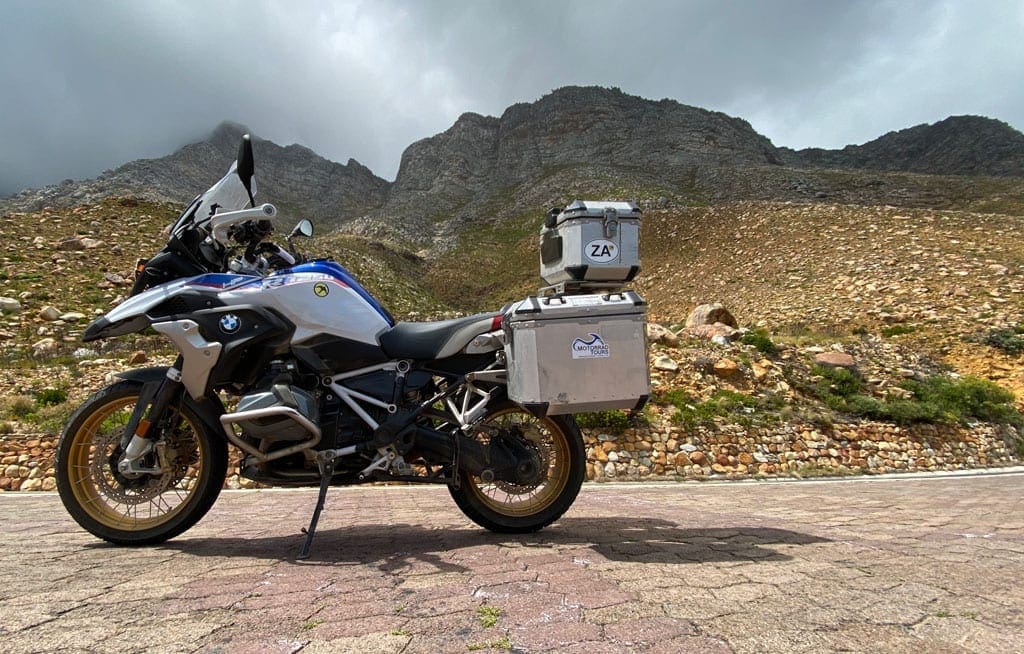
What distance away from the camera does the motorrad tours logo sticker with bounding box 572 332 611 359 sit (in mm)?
3041

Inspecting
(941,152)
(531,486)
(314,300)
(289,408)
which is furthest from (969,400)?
(941,152)

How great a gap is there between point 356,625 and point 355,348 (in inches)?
65.8

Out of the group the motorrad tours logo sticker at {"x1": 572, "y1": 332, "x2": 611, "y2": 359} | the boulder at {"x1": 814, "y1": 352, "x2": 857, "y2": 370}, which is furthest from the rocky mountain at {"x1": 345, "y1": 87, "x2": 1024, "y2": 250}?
the motorrad tours logo sticker at {"x1": 572, "y1": 332, "x2": 611, "y2": 359}

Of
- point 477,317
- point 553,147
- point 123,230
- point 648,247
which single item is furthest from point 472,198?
point 477,317

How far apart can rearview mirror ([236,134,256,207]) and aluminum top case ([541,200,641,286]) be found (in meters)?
2.01

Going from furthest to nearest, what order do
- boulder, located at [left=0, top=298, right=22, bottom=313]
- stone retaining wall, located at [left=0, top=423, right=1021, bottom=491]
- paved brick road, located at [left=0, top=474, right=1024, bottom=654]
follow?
1. boulder, located at [left=0, top=298, right=22, bottom=313]
2. stone retaining wall, located at [left=0, top=423, right=1021, bottom=491]
3. paved brick road, located at [left=0, top=474, right=1024, bottom=654]

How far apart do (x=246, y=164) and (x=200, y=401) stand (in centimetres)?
151

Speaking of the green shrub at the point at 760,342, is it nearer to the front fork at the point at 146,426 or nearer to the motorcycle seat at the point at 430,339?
the motorcycle seat at the point at 430,339

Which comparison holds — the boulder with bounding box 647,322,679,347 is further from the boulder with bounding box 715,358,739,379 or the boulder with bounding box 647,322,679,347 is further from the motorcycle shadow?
the motorcycle shadow

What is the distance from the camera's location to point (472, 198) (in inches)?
2960

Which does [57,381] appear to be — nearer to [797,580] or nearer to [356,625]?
[356,625]

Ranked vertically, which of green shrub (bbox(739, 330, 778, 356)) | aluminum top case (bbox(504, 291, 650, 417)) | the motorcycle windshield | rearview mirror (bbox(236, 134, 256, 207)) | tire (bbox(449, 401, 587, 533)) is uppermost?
rearview mirror (bbox(236, 134, 256, 207))

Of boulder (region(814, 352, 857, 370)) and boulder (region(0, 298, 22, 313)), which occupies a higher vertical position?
boulder (region(0, 298, 22, 313))

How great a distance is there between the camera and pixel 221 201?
11.7 feet
